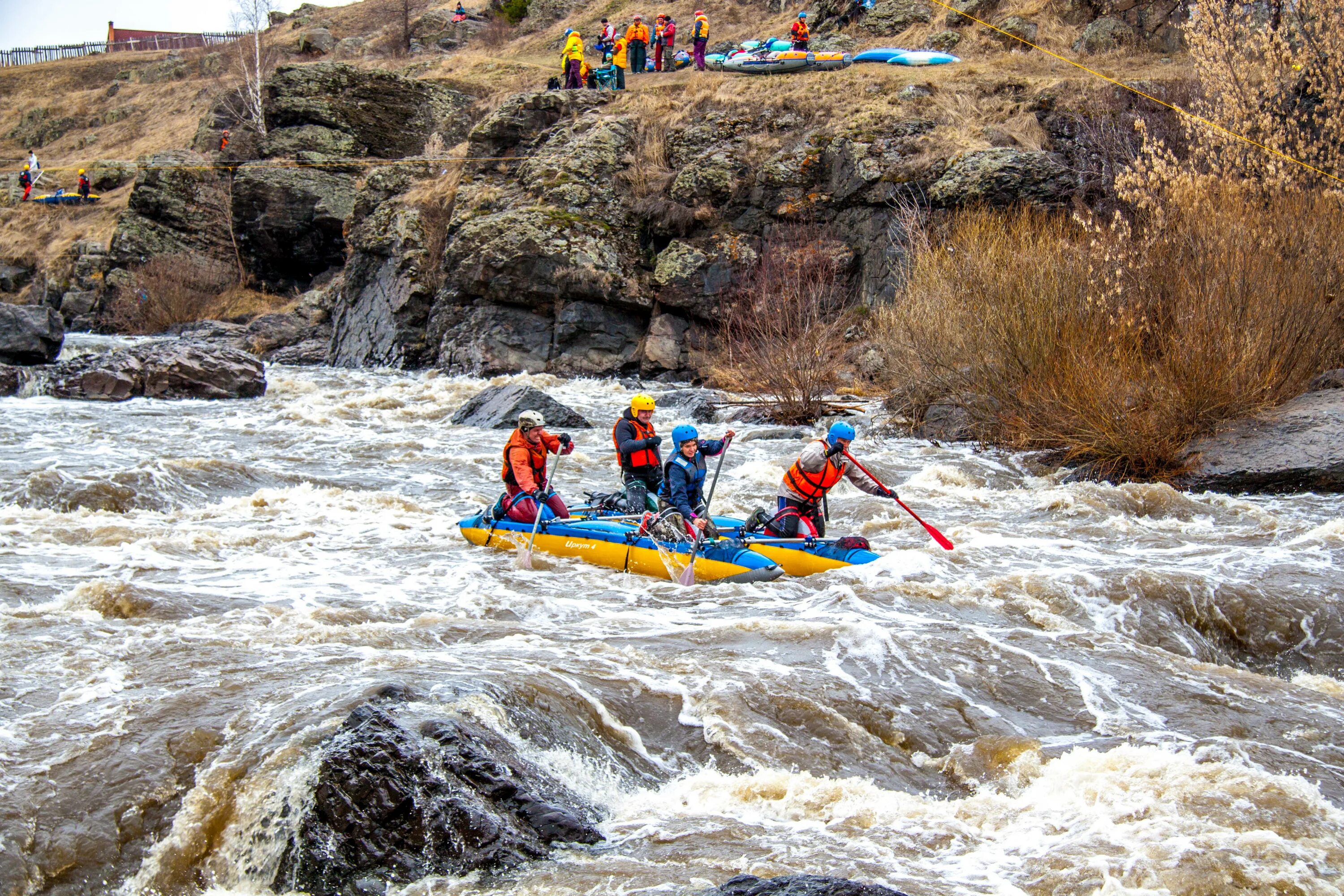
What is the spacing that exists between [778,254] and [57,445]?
14.0m

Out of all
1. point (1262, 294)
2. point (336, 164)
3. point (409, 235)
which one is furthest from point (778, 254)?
point (336, 164)

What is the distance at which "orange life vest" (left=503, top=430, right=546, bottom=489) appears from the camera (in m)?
9.73

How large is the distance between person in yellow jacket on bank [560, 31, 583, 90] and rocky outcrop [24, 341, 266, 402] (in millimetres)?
12005

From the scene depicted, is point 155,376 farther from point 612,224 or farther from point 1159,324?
point 1159,324

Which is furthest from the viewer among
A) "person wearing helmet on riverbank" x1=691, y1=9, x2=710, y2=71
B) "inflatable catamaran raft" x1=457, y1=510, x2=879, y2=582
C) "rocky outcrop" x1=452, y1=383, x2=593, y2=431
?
"person wearing helmet on riverbank" x1=691, y1=9, x2=710, y2=71

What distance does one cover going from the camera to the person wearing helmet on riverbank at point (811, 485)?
8.70m

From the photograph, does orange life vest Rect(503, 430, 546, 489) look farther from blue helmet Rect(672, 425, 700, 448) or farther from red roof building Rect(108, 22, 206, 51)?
A: red roof building Rect(108, 22, 206, 51)

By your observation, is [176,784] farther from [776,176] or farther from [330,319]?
→ [330,319]

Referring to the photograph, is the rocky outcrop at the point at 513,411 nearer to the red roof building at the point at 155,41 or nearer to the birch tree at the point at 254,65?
the birch tree at the point at 254,65

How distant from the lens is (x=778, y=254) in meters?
22.0

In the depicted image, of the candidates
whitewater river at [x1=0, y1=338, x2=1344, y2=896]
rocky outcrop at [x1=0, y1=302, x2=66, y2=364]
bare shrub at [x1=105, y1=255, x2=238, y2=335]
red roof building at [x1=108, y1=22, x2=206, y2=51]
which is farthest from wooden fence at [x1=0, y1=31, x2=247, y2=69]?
whitewater river at [x1=0, y1=338, x2=1344, y2=896]

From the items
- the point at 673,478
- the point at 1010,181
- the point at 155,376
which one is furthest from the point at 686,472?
the point at 1010,181

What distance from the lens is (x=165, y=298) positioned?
30.8 m

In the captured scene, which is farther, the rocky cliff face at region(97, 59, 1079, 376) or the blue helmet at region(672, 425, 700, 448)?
the rocky cliff face at region(97, 59, 1079, 376)
